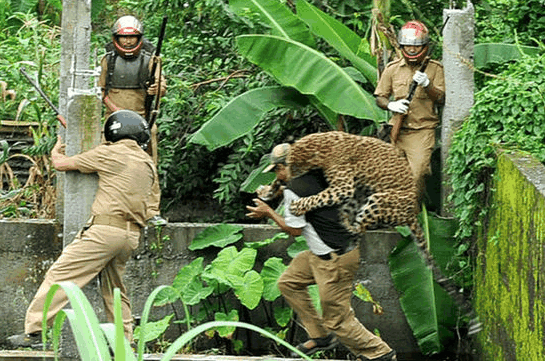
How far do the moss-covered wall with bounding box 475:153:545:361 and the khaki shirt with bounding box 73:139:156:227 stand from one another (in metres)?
2.61

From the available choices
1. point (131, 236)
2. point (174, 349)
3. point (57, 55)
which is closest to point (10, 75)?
point (57, 55)

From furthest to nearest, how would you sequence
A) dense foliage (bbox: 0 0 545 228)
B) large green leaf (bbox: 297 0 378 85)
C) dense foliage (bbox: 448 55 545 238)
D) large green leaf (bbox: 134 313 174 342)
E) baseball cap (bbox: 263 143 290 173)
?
dense foliage (bbox: 0 0 545 228) < large green leaf (bbox: 297 0 378 85) < large green leaf (bbox: 134 313 174 342) < dense foliage (bbox: 448 55 545 238) < baseball cap (bbox: 263 143 290 173)

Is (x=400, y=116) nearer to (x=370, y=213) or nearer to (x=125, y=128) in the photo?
(x=370, y=213)

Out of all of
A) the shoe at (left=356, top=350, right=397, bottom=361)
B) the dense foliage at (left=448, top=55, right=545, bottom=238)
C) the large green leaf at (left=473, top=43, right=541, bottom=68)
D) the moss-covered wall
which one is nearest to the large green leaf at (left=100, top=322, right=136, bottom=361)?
the moss-covered wall

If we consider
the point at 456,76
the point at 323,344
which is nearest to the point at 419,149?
the point at 456,76

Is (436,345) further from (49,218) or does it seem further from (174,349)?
(174,349)

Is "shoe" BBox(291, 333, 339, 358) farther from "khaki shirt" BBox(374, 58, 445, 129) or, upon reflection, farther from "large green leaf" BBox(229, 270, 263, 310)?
"khaki shirt" BBox(374, 58, 445, 129)

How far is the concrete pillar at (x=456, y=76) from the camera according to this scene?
10133 millimetres

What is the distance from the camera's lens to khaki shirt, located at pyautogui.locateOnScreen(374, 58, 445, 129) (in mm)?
10094

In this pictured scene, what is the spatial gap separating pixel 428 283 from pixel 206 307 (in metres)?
Result: 1.91

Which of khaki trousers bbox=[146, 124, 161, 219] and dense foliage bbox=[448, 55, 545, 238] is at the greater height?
dense foliage bbox=[448, 55, 545, 238]

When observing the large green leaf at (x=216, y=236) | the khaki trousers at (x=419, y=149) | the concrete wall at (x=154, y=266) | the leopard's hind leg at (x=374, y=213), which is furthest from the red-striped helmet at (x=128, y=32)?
the leopard's hind leg at (x=374, y=213)

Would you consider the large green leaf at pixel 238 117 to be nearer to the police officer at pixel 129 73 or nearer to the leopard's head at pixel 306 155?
the police officer at pixel 129 73

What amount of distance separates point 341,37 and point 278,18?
626 millimetres
